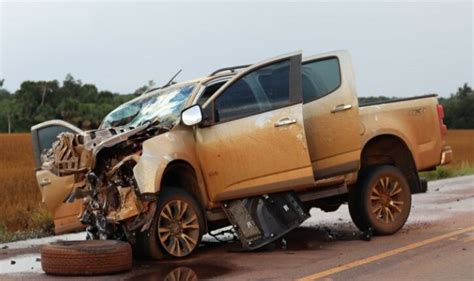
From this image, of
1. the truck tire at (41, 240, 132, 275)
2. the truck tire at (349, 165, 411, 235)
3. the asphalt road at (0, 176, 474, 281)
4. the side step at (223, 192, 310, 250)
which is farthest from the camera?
the truck tire at (349, 165, 411, 235)

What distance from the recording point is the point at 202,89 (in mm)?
8789

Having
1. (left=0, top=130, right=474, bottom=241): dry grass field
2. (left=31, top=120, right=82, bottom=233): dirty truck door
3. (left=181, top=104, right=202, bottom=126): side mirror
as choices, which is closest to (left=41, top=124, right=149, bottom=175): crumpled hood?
(left=181, top=104, right=202, bottom=126): side mirror

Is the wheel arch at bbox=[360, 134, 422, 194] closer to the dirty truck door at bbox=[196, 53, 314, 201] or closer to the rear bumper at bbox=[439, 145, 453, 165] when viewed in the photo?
the rear bumper at bbox=[439, 145, 453, 165]

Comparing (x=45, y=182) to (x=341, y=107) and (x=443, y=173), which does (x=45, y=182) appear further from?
(x=443, y=173)

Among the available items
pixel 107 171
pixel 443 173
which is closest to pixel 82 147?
pixel 107 171

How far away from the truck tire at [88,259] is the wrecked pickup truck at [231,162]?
0.44 m

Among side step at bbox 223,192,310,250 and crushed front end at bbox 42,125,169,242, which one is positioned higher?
crushed front end at bbox 42,125,169,242

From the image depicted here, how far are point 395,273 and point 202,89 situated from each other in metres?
3.31

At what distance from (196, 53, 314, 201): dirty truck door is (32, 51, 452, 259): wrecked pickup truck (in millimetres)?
11

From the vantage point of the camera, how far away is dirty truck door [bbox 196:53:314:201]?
26.7ft

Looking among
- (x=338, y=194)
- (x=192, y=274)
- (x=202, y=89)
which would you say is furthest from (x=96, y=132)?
(x=338, y=194)

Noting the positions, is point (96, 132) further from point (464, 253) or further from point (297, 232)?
point (464, 253)

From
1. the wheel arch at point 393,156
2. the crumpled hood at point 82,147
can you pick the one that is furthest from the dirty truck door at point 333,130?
the crumpled hood at point 82,147

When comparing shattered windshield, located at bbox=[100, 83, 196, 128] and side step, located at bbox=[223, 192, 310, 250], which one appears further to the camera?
shattered windshield, located at bbox=[100, 83, 196, 128]
